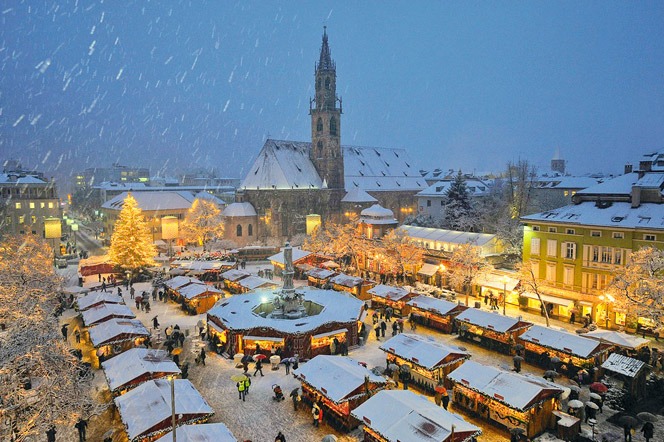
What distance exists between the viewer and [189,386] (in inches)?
697

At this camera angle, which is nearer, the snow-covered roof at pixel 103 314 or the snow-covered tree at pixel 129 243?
the snow-covered roof at pixel 103 314

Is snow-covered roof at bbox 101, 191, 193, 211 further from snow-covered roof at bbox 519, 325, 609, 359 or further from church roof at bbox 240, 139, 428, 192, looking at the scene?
snow-covered roof at bbox 519, 325, 609, 359

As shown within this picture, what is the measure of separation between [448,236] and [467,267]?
346 inches

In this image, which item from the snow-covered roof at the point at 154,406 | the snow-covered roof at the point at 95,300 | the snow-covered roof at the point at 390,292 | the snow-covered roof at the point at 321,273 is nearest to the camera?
the snow-covered roof at the point at 154,406

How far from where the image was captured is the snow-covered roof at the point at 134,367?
18516 mm

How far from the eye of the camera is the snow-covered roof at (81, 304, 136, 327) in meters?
27.4

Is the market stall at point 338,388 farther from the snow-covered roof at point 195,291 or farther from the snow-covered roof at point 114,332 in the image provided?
the snow-covered roof at point 195,291

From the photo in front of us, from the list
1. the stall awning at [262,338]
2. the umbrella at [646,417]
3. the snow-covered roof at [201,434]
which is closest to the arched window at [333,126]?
the stall awning at [262,338]

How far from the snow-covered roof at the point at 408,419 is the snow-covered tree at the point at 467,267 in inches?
833

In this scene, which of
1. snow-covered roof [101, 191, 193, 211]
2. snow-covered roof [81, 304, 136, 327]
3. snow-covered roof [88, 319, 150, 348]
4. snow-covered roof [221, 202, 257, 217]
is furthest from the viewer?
snow-covered roof [101, 191, 193, 211]

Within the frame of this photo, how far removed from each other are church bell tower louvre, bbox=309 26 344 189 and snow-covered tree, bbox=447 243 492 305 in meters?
34.4

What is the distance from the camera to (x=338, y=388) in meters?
17.7

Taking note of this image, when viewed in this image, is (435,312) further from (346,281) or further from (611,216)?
(611,216)

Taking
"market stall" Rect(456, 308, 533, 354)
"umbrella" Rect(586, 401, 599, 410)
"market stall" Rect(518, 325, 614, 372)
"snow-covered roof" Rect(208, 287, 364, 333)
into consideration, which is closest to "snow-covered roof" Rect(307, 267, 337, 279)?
"snow-covered roof" Rect(208, 287, 364, 333)
